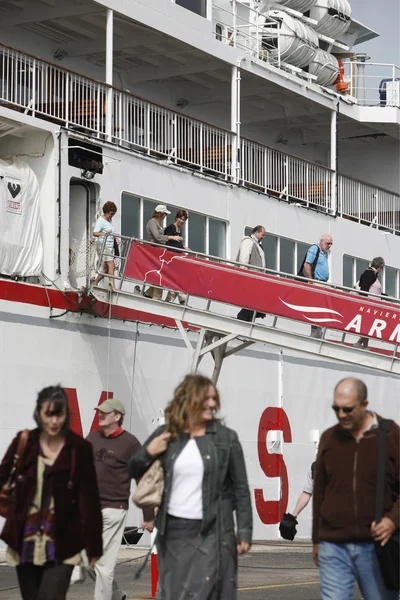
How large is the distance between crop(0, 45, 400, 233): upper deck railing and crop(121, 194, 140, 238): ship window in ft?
3.04

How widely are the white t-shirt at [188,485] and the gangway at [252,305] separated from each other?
34.5ft

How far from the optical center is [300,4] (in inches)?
1188

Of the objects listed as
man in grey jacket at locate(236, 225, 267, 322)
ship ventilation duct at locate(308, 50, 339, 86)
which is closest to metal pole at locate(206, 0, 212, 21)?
ship ventilation duct at locate(308, 50, 339, 86)

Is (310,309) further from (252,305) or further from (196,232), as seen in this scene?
(196,232)

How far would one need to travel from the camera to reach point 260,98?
2802 cm

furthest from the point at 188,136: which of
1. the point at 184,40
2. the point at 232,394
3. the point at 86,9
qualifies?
the point at 232,394

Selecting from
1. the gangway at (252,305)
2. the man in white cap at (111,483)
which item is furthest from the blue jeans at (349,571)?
the gangway at (252,305)

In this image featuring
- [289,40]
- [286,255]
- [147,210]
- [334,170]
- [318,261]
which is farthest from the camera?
[289,40]

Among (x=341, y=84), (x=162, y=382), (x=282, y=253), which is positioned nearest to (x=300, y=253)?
(x=282, y=253)

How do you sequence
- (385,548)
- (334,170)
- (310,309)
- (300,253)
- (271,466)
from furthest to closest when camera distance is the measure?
(334,170), (300,253), (271,466), (310,309), (385,548)

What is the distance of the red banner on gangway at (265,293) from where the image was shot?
17.4 m

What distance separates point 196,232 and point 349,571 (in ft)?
52.2

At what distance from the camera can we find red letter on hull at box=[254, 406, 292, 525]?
862 inches

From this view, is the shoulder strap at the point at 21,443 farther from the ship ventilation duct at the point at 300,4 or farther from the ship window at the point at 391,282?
the ship ventilation duct at the point at 300,4
